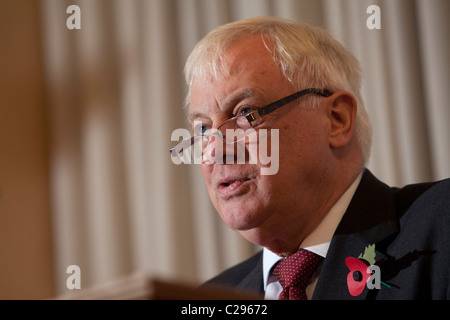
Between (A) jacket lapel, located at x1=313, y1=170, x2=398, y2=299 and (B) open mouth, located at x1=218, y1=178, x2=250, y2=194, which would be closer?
(A) jacket lapel, located at x1=313, y1=170, x2=398, y2=299

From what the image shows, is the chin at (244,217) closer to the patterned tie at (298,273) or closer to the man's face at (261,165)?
the man's face at (261,165)

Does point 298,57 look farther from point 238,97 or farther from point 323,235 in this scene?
point 323,235

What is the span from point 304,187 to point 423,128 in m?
0.85

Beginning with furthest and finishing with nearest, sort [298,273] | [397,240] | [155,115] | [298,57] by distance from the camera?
[155,115]
[298,57]
[298,273]
[397,240]

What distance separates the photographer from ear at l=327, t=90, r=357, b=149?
1693 mm

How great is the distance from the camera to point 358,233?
1.50 meters

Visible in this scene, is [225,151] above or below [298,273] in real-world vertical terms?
above

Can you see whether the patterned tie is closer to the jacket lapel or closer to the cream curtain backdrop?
the jacket lapel

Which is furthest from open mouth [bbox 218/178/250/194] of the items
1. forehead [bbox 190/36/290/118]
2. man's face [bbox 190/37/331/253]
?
forehead [bbox 190/36/290/118]

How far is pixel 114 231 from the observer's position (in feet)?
9.25

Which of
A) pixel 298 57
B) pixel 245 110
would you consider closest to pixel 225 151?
pixel 245 110

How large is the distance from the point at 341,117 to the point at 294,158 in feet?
0.74
